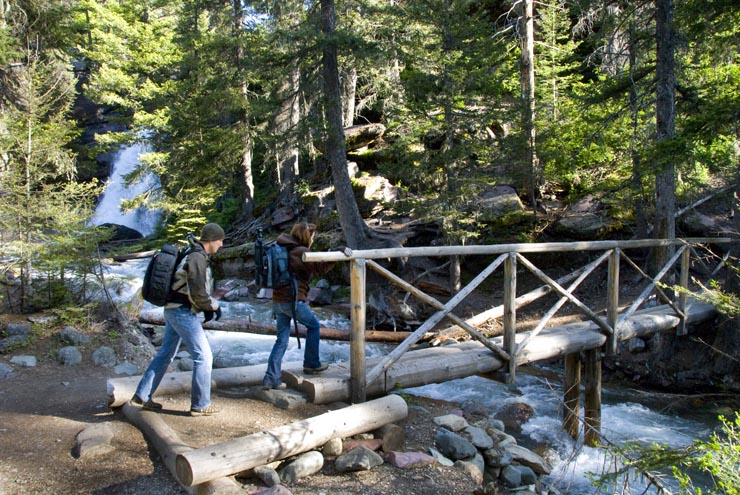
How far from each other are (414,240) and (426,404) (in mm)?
9971

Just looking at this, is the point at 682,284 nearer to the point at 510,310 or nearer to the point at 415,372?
the point at 510,310

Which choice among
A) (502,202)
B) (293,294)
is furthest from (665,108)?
(293,294)

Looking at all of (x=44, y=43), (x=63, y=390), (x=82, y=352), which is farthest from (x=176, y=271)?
(x=44, y=43)

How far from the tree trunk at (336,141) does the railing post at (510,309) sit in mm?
7299

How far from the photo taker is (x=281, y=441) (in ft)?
13.5

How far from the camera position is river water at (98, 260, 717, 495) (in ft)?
22.4

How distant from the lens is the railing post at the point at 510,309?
6.22m

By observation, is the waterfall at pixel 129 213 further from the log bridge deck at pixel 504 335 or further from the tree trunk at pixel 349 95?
the log bridge deck at pixel 504 335

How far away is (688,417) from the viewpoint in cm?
846

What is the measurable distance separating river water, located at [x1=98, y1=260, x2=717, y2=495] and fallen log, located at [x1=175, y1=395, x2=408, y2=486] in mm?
2117

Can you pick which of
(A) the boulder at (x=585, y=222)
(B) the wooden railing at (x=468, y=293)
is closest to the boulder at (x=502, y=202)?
(A) the boulder at (x=585, y=222)

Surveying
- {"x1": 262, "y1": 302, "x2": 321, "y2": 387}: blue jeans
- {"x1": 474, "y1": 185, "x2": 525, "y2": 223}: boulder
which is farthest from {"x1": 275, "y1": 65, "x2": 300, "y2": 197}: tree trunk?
{"x1": 262, "y1": 302, "x2": 321, "y2": 387}: blue jeans

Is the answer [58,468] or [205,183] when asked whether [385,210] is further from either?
[58,468]

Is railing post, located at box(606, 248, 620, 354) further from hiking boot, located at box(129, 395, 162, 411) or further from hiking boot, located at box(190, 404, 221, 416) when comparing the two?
hiking boot, located at box(129, 395, 162, 411)
